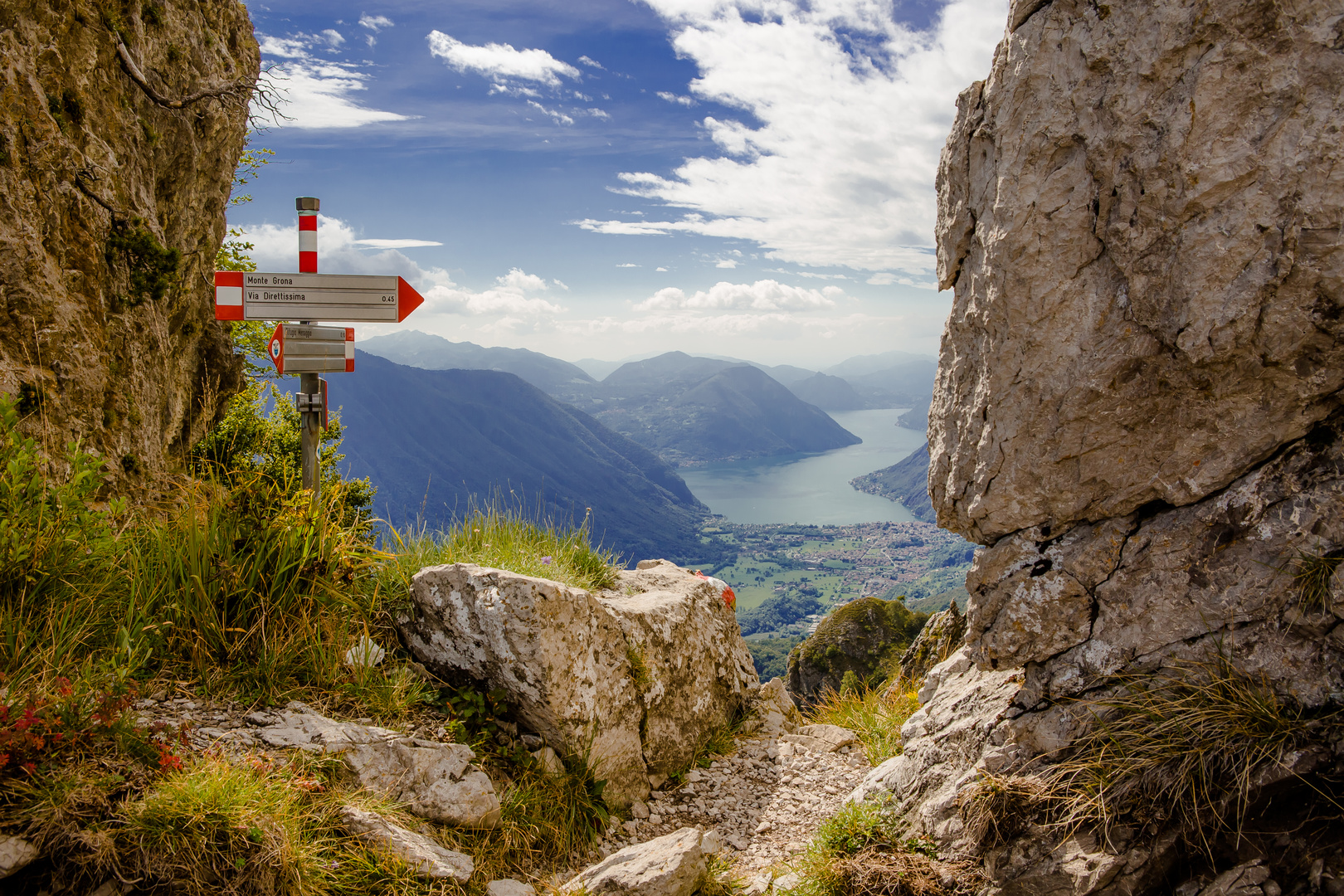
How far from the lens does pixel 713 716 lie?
7070mm

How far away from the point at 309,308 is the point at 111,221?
2868mm

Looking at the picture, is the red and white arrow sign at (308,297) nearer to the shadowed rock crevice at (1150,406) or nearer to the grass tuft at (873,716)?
the shadowed rock crevice at (1150,406)

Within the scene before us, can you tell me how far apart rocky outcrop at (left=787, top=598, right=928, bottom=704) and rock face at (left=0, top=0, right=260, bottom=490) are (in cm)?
1388

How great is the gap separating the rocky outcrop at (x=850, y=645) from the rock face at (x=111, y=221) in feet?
45.5

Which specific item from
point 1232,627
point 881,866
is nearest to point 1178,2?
point 1232,627

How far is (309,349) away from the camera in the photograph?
5.46m

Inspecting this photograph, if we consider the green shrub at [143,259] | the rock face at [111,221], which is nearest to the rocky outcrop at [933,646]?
the rock face at [111,221]

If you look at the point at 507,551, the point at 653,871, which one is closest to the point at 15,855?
the point at 653,871

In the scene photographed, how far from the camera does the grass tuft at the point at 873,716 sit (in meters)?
6.68

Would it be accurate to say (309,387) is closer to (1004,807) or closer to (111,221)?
(111,221)

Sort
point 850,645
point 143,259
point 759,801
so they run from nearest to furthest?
point 759,801
point 143,259
point 850,645

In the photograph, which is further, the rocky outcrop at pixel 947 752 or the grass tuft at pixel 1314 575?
the rocky outcrop at pixel 947 752

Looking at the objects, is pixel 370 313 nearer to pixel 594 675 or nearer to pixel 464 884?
pixel 594 675

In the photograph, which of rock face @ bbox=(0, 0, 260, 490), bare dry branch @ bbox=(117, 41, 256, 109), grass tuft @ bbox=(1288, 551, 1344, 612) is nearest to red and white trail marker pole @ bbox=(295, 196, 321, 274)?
rock face @ bbox=(0, 0, 260, 490)
